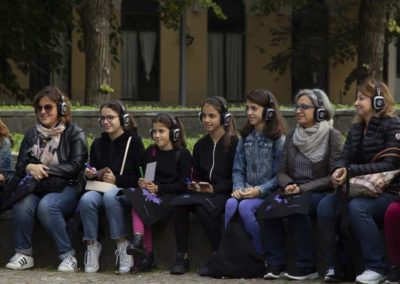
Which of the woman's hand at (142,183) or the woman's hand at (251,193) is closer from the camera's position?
the woman's hand at (251,193)

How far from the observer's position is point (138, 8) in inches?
1347

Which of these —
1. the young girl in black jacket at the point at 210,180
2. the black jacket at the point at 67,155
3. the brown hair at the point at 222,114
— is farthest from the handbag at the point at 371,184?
the black jacket at the point at 67,155

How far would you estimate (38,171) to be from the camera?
10.9 metres

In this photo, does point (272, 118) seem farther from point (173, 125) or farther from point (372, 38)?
point (372, 38)

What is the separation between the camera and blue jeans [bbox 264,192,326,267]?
1012 centimetres

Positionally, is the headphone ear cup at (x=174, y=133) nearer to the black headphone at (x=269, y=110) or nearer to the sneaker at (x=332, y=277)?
the black headphone at (x=269, y=110)

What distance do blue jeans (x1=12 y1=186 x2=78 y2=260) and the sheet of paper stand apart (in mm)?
743

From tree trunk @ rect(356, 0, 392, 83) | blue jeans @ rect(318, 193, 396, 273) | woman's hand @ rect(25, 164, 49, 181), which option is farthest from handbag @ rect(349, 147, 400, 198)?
tree trunk @ rect(356, 0, 392, 83)

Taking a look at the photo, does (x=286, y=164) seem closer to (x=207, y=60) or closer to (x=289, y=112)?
(x=289, y=112)

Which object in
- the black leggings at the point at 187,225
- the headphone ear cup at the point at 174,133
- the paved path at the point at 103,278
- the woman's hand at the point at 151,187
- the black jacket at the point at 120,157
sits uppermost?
the headphone ear cup at the point at 174,133

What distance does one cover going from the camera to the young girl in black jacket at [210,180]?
34.3ft

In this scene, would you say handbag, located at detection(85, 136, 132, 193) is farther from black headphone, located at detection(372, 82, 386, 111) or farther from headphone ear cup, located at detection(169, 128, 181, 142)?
black headphone, located at detection(372, 82, 386, 111)

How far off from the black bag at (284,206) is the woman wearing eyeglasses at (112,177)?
1378mm

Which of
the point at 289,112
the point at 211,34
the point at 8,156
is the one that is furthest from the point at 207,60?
the point at 8,156
